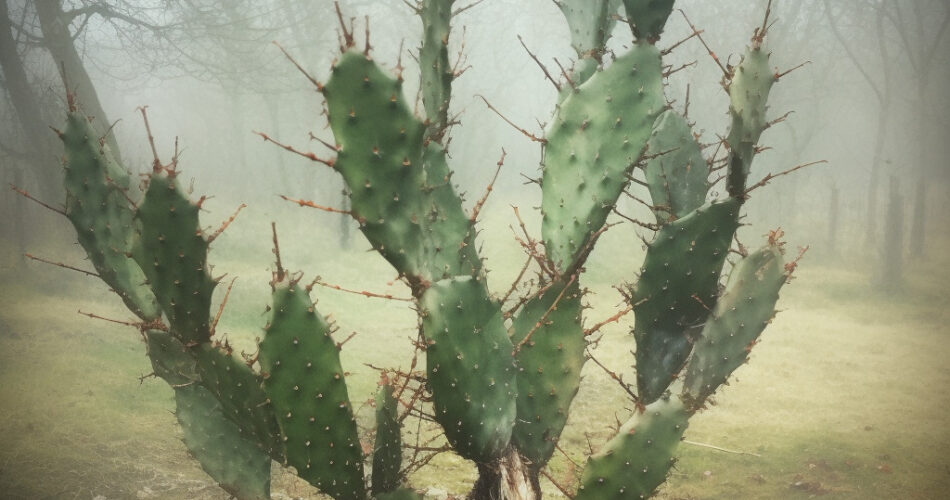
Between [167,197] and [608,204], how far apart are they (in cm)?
112

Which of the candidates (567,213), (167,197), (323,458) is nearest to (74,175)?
(167,197)

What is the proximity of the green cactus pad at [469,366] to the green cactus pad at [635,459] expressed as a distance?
31 centimetres

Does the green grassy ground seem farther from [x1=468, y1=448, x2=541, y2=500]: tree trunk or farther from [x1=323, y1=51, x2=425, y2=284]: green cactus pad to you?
[x1=323, y1=51, x2=425, y2=284]: green cactus pad

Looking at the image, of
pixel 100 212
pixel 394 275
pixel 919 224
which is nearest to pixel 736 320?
pixel 100 212

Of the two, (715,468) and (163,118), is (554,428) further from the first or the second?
(163,118)

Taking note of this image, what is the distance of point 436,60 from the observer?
178cm

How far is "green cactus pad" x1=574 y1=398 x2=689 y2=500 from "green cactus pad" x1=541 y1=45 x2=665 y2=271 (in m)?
0.47

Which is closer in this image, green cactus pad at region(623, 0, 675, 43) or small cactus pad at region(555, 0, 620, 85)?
green cactus pad at region(623, 0, 675, 43)

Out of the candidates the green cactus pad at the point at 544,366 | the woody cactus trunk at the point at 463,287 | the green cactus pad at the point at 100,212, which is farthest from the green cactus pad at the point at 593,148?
the green cactus pad at the point at 100,212

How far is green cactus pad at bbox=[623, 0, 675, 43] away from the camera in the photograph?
71.2 inches

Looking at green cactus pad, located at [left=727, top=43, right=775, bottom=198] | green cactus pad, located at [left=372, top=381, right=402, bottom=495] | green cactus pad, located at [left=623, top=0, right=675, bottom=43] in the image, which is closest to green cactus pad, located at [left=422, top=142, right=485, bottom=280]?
green cactus pad, located at [left=372, top=381, right=402, bottom=495]

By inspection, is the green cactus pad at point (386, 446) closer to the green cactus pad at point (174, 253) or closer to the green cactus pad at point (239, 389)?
the green cactus pad at point (239, 389)

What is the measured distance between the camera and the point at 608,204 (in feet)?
5.71

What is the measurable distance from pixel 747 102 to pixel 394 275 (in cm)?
682
